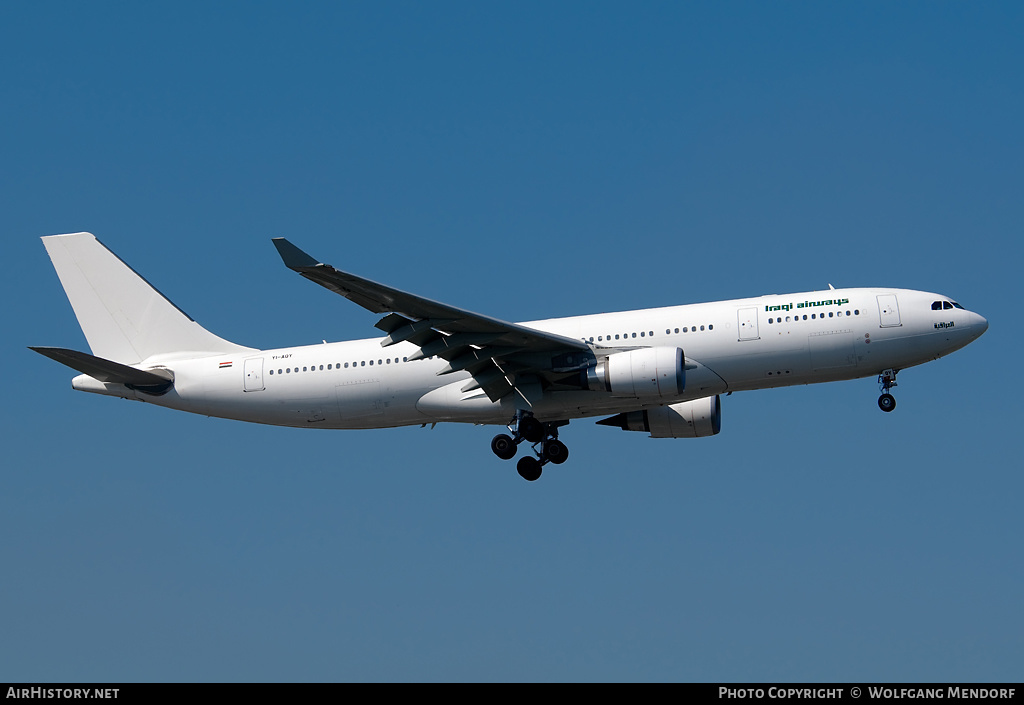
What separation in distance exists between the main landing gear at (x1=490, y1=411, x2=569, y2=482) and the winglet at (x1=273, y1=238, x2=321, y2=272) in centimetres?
931

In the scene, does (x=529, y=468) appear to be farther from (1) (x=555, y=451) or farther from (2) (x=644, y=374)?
(2) (x=644, y=374)

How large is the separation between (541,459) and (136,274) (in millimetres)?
16083

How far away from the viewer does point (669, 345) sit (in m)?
34.0

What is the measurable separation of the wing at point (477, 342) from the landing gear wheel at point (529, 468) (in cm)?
251

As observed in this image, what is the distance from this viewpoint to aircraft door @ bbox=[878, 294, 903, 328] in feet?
110

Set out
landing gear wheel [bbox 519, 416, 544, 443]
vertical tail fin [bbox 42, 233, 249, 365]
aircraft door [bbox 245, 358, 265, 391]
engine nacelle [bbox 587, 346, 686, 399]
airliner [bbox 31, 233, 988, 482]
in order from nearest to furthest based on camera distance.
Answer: engine nacelle [bbox 587, 346, 686, 399] < airliner [bbox 31, 233, 988, 482] < landing gear wheel [bbox 519, 416, 544, 443] < aircraft door [bbox 245, 358, 265, 391] < vertical tail fin [bbox 42, 233, 249, 365]

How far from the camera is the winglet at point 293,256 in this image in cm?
2845

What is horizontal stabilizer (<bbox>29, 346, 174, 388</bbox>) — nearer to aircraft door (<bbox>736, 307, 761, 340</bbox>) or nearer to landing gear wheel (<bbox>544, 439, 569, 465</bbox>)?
landing gear wheel (<bbox>544, 439, 569, 465</bbox>)

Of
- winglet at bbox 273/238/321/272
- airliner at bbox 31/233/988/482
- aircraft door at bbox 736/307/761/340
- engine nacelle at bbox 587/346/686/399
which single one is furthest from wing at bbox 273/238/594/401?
aircraft door at bbox 736/307/761/340
